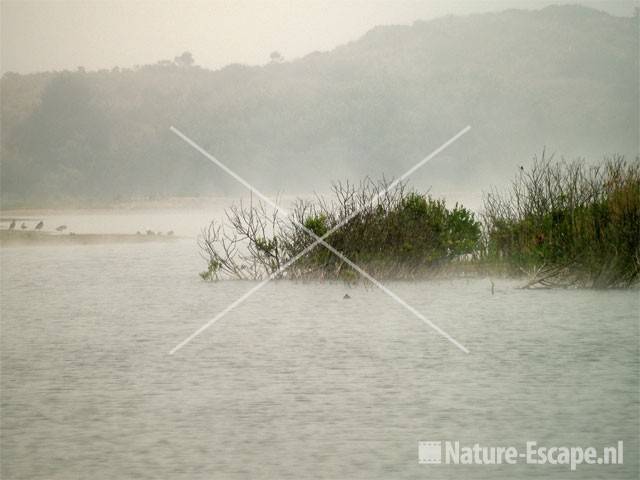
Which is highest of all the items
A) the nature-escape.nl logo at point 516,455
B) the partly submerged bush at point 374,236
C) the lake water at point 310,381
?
the partly submerged bush at point 374,236

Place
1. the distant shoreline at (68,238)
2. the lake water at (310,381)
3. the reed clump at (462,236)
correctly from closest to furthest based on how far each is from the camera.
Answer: the lake water at (310,381) → the reed clump at (462,236) → the distant shoreline at (68,238)

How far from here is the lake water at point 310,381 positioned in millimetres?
6199

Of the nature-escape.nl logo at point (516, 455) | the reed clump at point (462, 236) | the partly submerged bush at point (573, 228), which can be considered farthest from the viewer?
the reed clump at point (462, 236)

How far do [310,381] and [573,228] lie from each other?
6555 millimetres

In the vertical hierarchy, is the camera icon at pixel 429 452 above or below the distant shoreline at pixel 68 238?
below

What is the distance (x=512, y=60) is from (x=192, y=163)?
96.5ft

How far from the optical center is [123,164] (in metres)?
64.0

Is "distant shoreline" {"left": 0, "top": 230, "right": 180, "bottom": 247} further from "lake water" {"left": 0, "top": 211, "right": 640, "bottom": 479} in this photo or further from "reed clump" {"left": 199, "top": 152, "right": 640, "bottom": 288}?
"lake water" {"left": 0, "top": 211, "right": 640, "bottom": 479}

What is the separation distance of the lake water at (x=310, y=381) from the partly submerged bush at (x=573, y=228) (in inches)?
20.5

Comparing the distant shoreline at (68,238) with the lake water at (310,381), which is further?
the distant shoreline at (68,238)

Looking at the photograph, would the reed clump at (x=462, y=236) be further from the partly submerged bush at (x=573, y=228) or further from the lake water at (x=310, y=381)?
the lake water at (x=310, y=381)

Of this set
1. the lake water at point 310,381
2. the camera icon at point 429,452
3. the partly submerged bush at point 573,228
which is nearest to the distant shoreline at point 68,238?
the lake water at point 310,381

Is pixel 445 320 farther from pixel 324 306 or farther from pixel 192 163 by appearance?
pixel 192 163

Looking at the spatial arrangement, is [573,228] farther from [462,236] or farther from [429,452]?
[429,452]
